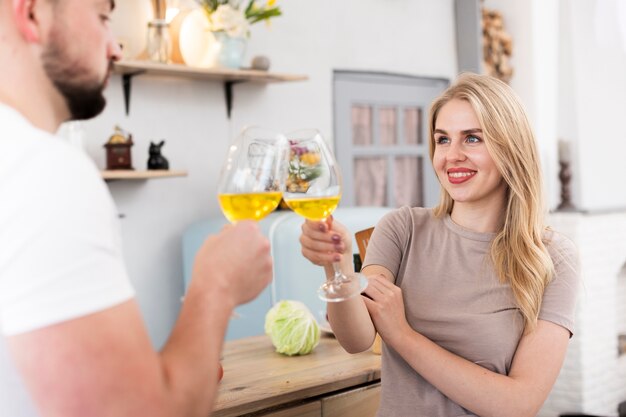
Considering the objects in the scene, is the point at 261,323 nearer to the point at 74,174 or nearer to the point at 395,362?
the point at 395,362

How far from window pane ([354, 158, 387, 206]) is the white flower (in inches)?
52.3

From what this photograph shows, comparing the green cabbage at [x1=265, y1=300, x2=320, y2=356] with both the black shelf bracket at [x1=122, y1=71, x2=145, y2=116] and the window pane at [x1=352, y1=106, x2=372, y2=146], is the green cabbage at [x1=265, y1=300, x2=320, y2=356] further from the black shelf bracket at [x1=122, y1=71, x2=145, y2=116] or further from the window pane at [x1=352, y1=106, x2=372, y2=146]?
the window pane at [x1=352, y1=106, x2=372, y2=146]

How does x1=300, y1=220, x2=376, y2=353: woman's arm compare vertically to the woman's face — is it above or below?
below

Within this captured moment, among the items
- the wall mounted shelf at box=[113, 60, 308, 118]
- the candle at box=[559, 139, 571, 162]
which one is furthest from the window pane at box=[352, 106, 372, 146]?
the candle at box=[559, 139, 571, 162]

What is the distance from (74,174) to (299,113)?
3.55 m

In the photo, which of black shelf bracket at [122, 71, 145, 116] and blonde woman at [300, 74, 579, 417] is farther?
black shelf bracket at [122, 71, 145, 116]

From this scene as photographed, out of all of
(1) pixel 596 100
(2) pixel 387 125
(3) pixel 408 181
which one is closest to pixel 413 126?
(2) pixel 387 125

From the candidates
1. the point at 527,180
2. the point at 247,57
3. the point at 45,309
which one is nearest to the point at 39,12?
the point at 45,309

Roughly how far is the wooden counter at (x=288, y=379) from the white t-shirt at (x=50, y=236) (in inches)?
38.5

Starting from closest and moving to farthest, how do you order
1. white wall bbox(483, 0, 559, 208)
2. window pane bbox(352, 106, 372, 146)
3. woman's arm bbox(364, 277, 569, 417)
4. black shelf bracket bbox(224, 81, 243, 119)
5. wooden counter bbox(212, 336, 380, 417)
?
woman's arm bbox(364, 277, 569, 417) → wooden counter bbox(212, 336, 380, 417) → black shelf bracket bbox(224, 81, 243, 119) → window pane bbox(352, 106, 372, 146) → white wall bbox(483, 0, 559, 208)

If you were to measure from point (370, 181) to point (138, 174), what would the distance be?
1.78 m

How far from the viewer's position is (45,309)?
81 cm

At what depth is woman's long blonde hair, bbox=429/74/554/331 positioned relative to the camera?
1846mm

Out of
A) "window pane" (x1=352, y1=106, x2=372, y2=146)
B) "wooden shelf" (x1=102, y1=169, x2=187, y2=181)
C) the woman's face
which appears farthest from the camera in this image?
"window pane" (x1=352, y1=106, x2=372, y2=146)
